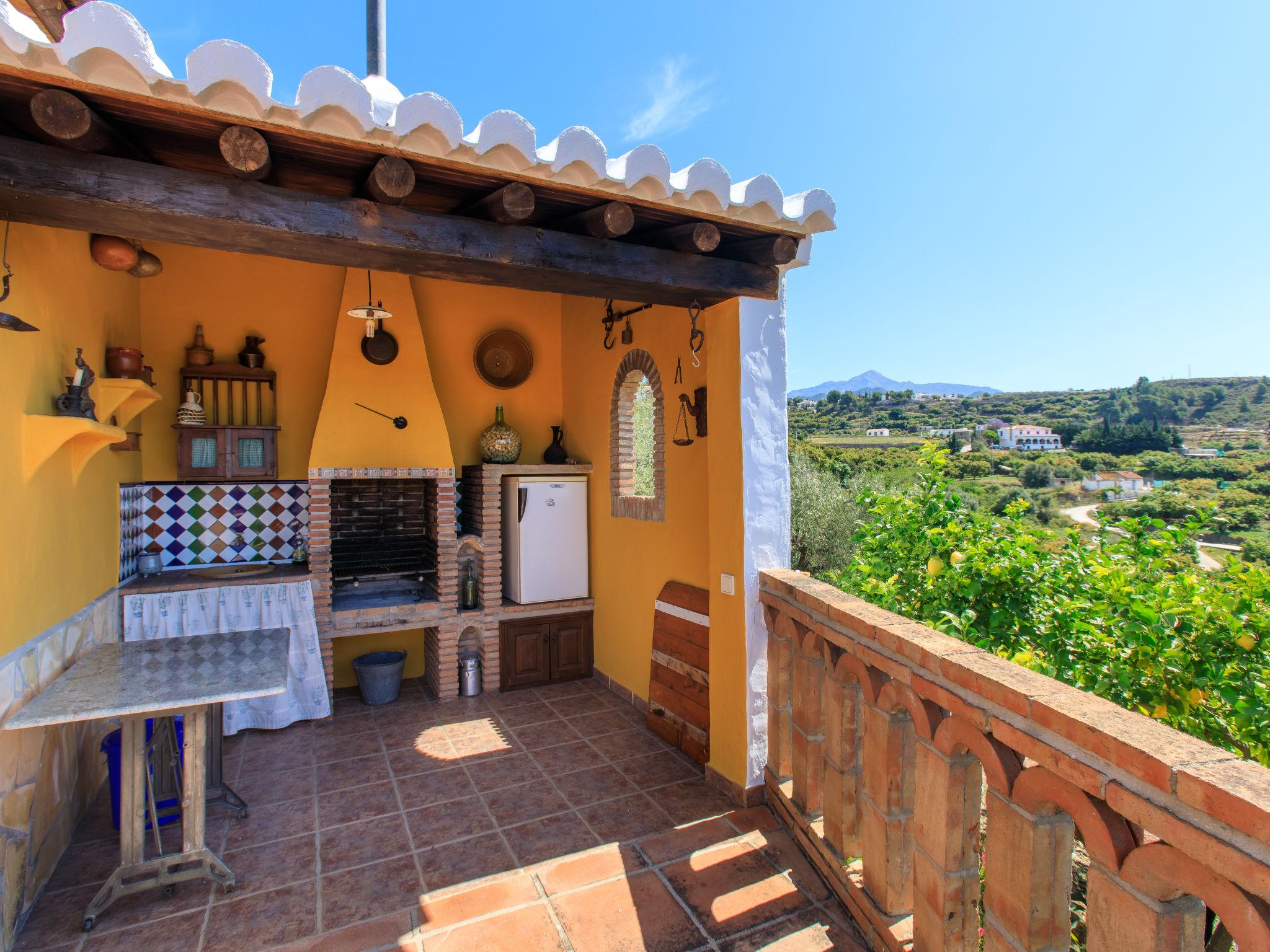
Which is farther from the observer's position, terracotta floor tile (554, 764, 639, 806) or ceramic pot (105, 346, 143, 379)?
ceramic pot (105, 346, 143, 379)

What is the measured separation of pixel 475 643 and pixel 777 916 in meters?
3.44

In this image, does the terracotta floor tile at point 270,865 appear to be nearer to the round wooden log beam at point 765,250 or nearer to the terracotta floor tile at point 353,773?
the terracotta floor tile at point 353,773

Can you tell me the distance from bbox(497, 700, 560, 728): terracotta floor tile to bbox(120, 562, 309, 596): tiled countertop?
1.69 m

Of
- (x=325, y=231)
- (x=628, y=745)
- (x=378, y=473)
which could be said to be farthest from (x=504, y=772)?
(x=325, y=231)

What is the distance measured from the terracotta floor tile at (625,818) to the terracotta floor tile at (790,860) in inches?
18.0

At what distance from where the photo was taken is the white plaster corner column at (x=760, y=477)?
325 cm

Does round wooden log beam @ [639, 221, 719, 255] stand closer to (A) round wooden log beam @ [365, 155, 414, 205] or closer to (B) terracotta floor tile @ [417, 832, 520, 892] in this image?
(A) round wooden log beam @ [365, 155, 414, 205]

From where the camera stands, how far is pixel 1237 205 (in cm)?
2017

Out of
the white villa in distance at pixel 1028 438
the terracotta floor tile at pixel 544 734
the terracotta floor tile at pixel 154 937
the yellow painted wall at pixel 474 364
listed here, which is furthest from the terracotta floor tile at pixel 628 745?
the white villa in distance at pixel 1028 438

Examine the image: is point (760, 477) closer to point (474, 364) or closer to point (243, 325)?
point (474, 364)

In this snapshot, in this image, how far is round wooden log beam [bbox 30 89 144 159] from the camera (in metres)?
1.85

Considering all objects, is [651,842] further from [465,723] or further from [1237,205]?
[1237,205]

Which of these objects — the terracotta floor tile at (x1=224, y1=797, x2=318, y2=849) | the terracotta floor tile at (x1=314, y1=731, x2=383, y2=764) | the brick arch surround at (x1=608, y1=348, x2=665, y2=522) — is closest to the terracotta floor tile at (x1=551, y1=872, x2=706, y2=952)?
the terracotta floor tile at (x1=224, y1=797, x2=318, y2=849)

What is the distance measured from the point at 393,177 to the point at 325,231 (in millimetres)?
329
